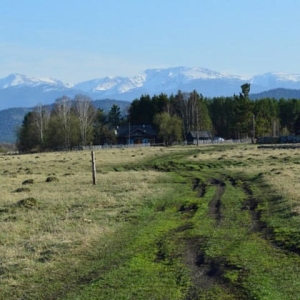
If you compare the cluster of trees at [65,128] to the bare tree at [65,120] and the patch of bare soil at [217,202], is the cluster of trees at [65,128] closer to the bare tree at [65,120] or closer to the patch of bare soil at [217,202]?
the bare tree at [65,120]

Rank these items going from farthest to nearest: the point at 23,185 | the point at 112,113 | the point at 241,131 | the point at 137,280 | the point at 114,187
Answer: the point at 112,113 < the point at 241,131 < the point at 23,185 < the point at 114,187 < the point at 137,280

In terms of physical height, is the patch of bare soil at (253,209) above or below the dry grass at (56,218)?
below

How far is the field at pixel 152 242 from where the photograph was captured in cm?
1112

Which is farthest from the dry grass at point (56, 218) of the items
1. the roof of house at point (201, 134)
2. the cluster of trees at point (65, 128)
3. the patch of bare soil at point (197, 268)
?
the roof of house at point (201, 134)

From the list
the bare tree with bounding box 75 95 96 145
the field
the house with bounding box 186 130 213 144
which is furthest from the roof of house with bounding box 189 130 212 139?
the field

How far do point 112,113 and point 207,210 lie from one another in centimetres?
14071

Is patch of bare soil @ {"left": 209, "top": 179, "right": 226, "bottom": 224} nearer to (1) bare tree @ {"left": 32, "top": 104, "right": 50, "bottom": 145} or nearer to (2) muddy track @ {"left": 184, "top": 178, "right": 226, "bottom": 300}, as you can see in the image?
(2) muddy track @ {"left": 184, "top": 178, "right": 226, "bottom": 300}

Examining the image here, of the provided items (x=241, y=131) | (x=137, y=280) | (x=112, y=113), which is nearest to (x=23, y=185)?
(x=137, y=280)

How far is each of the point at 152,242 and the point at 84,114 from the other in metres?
106

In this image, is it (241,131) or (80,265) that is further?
(241,131)

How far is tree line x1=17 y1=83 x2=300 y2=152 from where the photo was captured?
378 ft

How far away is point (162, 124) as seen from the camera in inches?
4724

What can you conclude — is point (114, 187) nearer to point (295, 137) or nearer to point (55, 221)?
point (55, 221)

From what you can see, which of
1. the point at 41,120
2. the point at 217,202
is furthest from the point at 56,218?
the point at 41,120
